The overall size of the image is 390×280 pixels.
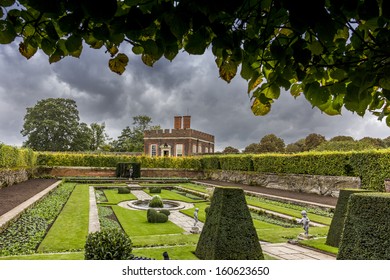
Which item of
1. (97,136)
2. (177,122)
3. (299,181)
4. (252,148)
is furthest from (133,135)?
(299,181)

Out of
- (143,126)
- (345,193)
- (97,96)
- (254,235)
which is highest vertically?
(143,126)

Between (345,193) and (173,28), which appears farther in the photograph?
(345,193)

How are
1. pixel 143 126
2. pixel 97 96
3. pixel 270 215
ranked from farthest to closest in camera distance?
pixel 143 126, pixel 270 215, pixel 97 96

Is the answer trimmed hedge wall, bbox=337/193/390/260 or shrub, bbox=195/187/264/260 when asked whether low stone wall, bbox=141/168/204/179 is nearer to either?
shrub, bbox=195/187/264/260

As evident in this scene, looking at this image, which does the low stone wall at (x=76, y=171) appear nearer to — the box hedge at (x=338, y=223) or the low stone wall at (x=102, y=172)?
the low stone wall at (x=102, y=172)

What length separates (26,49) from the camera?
1580 millimetres

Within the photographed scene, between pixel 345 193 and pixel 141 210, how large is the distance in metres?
7.10

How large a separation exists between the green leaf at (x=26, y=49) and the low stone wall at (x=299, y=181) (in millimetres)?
15284

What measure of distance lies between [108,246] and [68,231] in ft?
12.3

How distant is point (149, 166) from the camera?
30.5 meters

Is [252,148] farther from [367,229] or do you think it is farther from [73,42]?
[73,42]

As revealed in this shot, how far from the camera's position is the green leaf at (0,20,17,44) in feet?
4.18
